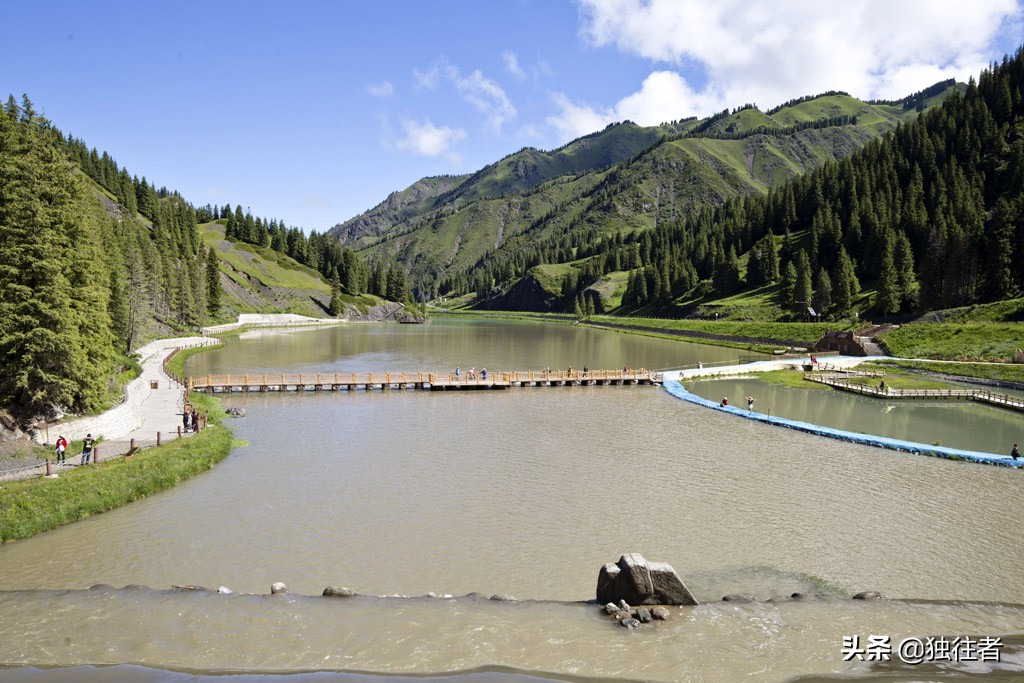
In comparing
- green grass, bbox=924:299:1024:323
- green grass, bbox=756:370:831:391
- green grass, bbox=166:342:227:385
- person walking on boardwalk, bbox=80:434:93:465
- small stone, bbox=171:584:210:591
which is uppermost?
green grass, bbox=924:299:1024:323

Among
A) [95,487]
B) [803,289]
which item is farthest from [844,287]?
[95,487]

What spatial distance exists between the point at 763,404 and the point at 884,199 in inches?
5363

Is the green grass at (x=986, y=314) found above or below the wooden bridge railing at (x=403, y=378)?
above

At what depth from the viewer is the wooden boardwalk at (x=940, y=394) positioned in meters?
54.4

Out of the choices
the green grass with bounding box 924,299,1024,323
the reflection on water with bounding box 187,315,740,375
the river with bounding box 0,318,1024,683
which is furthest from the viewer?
the reflection on water with bounding box 187,315,740,375

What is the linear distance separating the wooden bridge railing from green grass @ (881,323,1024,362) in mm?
41712

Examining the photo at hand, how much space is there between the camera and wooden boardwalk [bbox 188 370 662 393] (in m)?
60.8

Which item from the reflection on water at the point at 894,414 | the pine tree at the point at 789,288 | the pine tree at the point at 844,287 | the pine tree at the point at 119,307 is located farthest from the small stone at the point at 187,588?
the pine tree at the point at 789,288

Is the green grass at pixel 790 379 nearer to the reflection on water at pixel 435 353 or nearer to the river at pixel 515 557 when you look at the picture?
the reflection on water at pixel 435 353

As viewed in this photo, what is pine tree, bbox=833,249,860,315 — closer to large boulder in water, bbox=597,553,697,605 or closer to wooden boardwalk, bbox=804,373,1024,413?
wooden boardwalk, bbox=804,373,1024,413

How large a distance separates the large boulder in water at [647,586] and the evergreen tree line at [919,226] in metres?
110

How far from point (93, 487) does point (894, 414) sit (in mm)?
57952

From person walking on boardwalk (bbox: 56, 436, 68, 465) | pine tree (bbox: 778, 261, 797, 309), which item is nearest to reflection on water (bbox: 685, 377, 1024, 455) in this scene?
person walking on boardwalk (bbox: 56, 436, 68, 465)

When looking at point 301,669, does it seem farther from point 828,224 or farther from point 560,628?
point 828,224
